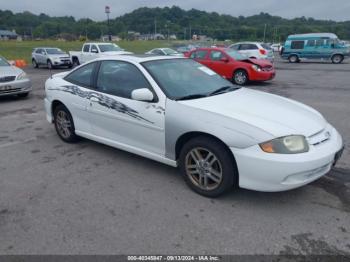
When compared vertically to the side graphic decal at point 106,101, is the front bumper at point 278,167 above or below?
below

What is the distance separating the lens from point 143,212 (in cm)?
321

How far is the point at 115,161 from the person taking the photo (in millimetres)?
4543

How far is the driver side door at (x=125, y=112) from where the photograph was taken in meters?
3.75

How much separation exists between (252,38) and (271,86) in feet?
246

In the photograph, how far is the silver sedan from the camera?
29.2 feet

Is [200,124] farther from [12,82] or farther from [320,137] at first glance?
[12,82]

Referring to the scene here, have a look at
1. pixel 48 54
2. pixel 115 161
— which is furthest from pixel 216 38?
pixel 115 161

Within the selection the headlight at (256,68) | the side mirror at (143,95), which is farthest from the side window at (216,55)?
the side mirror at (143,95)

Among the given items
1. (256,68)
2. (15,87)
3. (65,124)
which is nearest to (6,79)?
(15,87)

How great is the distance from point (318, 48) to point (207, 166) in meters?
23.9

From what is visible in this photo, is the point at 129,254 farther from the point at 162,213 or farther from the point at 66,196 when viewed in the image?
the point at 66,196

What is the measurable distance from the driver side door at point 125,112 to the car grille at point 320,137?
1625 millimetres

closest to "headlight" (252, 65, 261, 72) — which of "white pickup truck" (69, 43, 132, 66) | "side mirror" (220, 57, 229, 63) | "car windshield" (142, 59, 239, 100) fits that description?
"side mirror" (220, 57, 229, 63)

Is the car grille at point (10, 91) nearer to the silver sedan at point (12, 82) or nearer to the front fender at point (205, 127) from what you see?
the silver sedan at point (12, 82)
